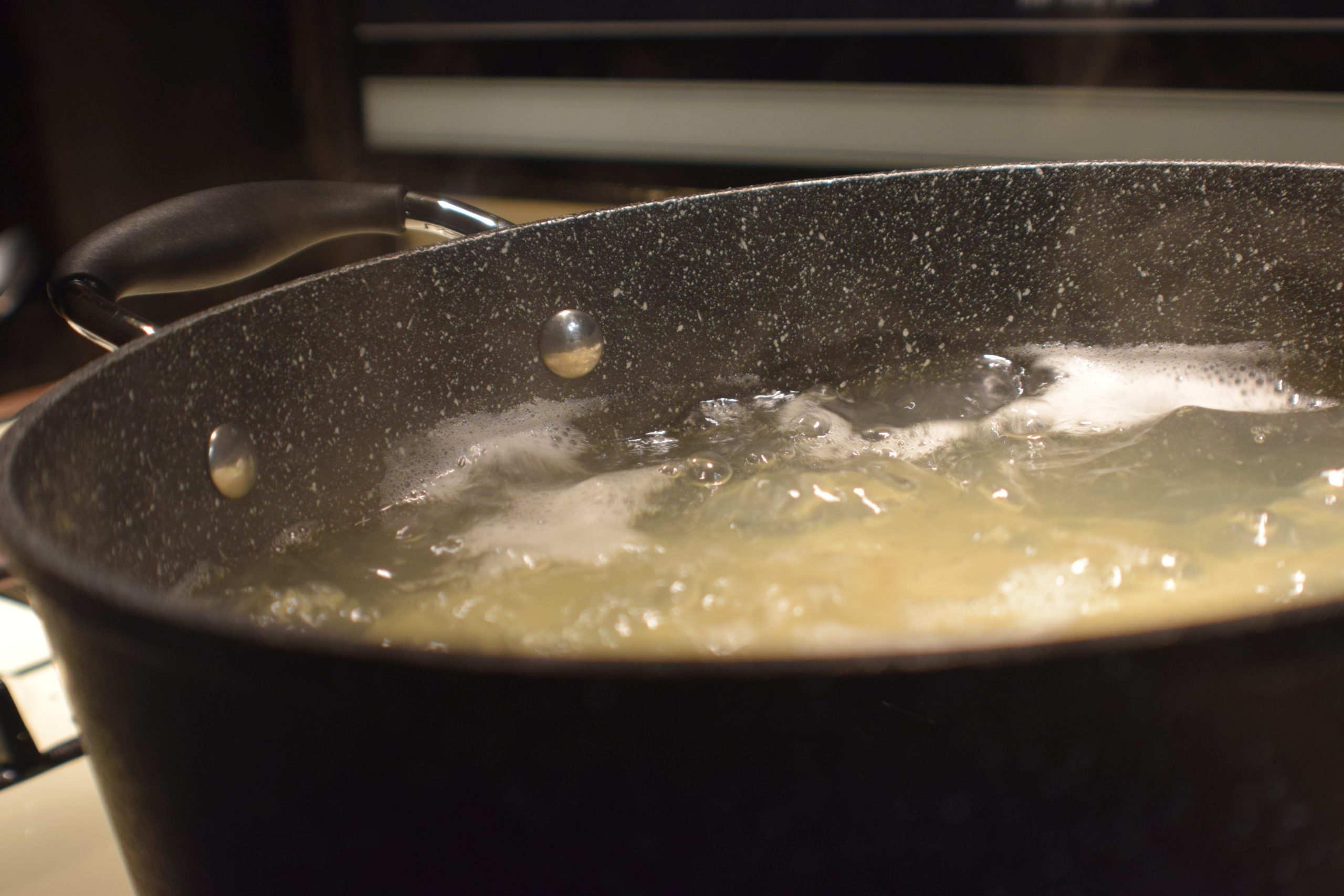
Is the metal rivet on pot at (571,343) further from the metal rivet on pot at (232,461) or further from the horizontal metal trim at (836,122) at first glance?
the horizontal metal trim at (836,122)

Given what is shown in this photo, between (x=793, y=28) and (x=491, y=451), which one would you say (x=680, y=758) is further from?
(x=793, y=28)

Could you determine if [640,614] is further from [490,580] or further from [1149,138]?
[1149,138]

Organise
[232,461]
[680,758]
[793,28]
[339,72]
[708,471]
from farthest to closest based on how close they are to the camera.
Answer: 1. [339,72]
2. [793,28]
3. [708,471]
4. [232,461]
5. [680,758]

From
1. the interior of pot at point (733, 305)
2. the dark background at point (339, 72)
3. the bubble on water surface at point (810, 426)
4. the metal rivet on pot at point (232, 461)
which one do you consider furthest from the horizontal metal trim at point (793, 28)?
the metal rivet on pot at point (232, 461)

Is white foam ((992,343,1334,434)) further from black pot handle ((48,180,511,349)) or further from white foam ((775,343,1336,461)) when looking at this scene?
black pot handle ((48,180,511,349))

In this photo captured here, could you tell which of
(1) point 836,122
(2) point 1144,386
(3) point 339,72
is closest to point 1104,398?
(2) point 1144,386

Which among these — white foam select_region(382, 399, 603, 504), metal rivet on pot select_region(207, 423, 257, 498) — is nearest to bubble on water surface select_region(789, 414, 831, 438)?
white foam select_region(382, 399, 603, 504)

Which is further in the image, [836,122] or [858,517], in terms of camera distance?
[836,122]

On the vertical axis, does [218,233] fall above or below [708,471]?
above
